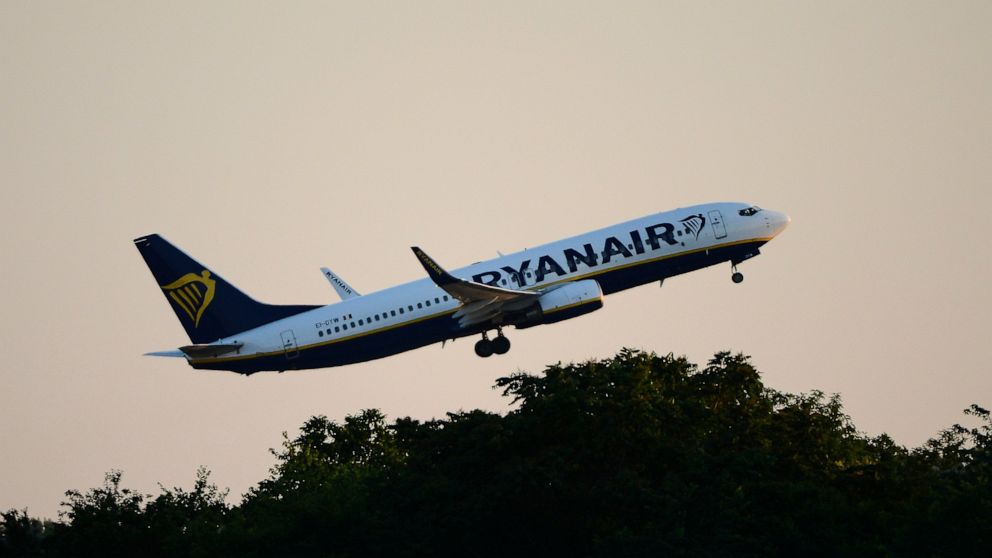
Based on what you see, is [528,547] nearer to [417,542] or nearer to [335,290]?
[417,542]

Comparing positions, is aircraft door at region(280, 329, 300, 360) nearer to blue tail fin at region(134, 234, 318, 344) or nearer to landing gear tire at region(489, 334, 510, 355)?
blue tail fin at region(134, 234, 318, 344)

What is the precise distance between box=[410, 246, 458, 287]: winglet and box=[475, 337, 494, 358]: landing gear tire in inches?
297

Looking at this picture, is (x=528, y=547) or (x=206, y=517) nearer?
(x=528, y=547)

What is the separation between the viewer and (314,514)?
3634 inches

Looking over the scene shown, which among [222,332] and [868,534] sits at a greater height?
[222,332]

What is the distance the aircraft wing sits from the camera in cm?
9156

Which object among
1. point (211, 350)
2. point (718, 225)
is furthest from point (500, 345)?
point (211, 350)

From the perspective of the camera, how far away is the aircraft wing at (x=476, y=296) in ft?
300

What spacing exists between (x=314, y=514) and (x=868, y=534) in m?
26.7

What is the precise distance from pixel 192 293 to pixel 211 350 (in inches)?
184

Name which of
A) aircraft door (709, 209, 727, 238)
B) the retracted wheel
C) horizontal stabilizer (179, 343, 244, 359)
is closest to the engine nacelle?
the retracted wheel

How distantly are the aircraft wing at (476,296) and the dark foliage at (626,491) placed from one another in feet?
14.3

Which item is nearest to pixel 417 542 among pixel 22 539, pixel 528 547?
pixel 528 547

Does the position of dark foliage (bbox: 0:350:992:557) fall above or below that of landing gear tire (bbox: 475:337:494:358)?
below
